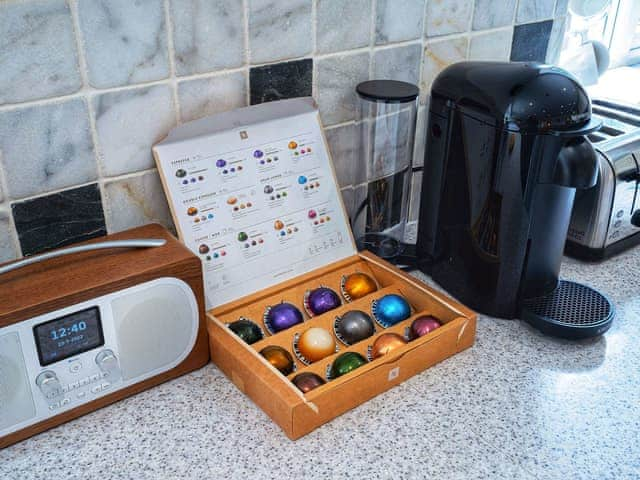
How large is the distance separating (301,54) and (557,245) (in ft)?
1.49

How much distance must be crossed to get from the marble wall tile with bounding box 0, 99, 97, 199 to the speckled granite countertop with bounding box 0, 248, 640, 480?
284 mm

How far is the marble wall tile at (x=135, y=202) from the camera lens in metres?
0.87

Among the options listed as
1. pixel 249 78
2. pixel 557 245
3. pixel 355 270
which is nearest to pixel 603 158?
pixel 557 245

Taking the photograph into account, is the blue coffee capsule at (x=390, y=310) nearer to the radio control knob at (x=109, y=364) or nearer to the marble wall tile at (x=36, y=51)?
the radio control knob at (x=109, y=364)

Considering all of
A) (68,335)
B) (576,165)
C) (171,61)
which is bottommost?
(68,335)

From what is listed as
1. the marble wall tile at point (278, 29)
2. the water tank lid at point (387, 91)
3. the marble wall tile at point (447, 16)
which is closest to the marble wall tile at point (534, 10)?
the marble wall tile at point (447, 16)

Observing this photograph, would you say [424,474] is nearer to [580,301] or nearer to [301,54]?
[580,301]

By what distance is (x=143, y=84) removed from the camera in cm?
83

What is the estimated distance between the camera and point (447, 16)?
3.57 feet

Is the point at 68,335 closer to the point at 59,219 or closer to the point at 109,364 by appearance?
the point at 109,364

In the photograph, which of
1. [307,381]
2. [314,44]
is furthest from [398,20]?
[307,381]

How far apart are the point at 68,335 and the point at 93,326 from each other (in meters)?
0.03

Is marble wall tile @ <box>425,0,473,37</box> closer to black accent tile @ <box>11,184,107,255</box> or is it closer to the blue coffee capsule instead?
the blue coffee capsule

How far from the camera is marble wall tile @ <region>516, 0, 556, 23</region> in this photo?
1.18 m
